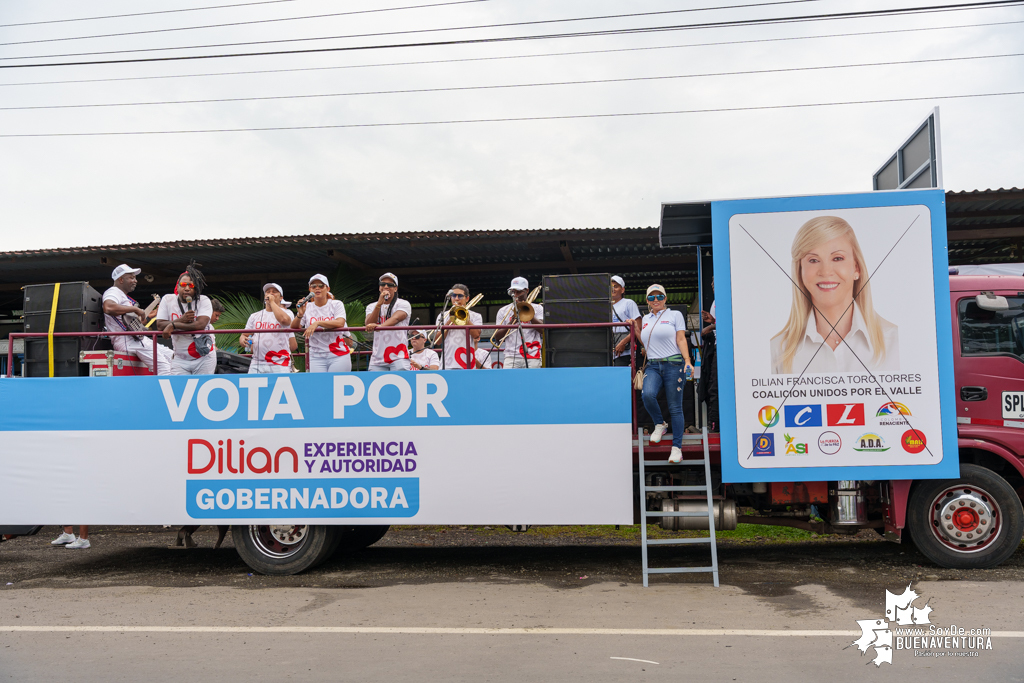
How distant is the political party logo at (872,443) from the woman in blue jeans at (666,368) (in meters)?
1.64

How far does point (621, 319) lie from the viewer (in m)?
8.23

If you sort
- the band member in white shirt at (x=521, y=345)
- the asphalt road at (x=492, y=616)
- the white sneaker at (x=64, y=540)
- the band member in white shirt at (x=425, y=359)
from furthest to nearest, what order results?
the white sneaker at (x=64, y=540) → the band member in white shirt at (x=425, y=359) → the band member in white shirt at (x=521, y=345) → the asphalt road at (x=492, y=616)

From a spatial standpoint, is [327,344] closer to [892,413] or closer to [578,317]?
[578,317]

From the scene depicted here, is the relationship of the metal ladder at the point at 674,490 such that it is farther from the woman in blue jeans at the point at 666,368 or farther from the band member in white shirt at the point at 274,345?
the band member in white shirt at the point at 274,345

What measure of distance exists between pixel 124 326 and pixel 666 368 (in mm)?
5883

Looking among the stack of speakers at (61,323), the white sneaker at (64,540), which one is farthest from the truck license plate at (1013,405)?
the white sneaker at (64,540)

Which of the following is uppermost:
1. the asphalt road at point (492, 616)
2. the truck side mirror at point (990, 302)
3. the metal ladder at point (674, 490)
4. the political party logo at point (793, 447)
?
the truck side mirror at point (990, 302)

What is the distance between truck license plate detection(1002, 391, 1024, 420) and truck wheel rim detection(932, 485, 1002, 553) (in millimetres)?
760

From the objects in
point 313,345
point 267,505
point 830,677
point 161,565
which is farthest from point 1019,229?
point 161,565

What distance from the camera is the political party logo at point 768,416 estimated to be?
6781 mm

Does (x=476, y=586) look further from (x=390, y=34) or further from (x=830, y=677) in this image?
(x=390, y=34)

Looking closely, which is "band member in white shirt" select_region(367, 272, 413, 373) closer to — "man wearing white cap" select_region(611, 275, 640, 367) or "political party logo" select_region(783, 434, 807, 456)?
"man wearing white cap" select_region(611, 275, 640, 367)

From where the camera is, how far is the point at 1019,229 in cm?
1155

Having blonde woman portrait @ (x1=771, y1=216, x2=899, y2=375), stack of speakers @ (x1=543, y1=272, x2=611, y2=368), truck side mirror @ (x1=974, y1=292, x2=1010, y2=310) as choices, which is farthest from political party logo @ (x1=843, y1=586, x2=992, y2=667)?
stack of speakers @ (x1=543, y1=272, x2=611, y2=368)
